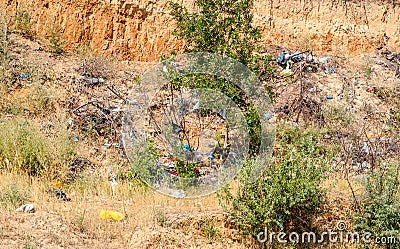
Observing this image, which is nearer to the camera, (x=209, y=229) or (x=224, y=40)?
(x=209, y=229)

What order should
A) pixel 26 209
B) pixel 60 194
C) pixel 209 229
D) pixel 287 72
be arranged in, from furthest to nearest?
pixel 287 72 < pixel 60 194 < pixel 209 229 < pixel 26 209

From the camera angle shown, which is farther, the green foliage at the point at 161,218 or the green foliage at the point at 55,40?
the green foliage at the point at 55,40

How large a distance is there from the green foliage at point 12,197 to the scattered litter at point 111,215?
0.90m

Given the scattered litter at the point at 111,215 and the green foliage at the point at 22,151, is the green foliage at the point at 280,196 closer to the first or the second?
the scattered litter at the point at 111,215

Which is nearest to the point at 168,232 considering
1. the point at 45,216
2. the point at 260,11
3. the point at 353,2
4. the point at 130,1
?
the point at 45,216

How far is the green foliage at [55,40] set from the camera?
377 inches

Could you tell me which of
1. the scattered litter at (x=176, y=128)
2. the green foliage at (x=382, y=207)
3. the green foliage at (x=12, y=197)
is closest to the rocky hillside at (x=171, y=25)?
the scattered litter at (x=176, y=128)

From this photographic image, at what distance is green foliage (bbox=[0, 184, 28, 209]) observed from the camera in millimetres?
5293

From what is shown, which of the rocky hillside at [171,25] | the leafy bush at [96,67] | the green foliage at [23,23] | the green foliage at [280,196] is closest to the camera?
the green foliage at [280,196]

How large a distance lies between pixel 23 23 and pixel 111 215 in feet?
19.5

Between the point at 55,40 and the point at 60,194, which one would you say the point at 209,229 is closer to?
the point at 60,194

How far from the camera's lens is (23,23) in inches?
385

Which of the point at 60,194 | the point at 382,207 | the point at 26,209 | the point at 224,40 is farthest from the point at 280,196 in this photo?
the point at 224,40

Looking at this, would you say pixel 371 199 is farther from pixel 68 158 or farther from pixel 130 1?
pixel 130 1
